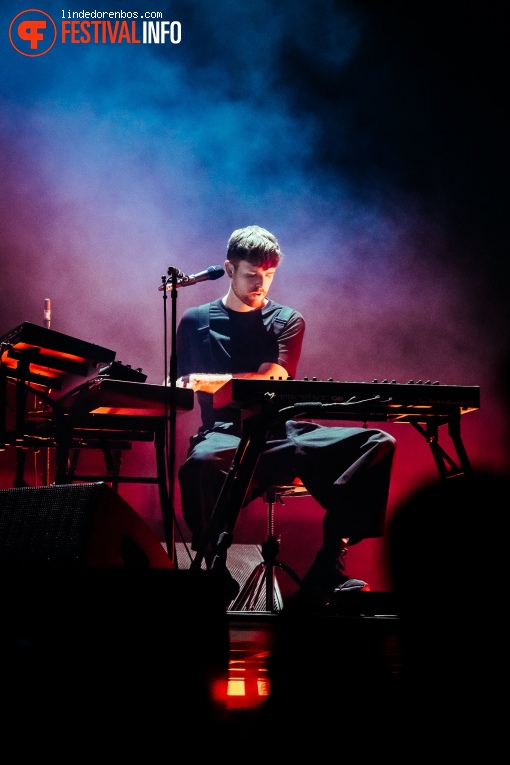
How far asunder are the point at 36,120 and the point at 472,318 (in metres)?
3.05

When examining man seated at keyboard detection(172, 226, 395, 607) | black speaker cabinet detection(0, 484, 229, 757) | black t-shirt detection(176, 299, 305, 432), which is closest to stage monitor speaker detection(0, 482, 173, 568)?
black speaker cabinet detection(0, 484, 229, 757)

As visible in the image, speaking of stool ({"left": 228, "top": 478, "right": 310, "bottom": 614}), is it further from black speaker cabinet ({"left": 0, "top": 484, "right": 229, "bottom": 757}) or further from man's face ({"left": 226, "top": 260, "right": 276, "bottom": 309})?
black speaker cabinet ({"left": 0, "top": 484, "right": 229, "bottom": 757})

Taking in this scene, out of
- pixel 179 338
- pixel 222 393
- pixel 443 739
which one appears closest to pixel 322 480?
pixel 222 393

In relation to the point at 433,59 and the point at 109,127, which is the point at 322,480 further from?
the point at 433,59

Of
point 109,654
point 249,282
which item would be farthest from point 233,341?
point 109,654

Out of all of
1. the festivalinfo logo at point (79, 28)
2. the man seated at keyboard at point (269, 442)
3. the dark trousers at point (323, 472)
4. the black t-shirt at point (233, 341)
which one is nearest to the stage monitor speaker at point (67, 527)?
the man seated at keyboard at point (269, 442)

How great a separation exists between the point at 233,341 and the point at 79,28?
2.40m

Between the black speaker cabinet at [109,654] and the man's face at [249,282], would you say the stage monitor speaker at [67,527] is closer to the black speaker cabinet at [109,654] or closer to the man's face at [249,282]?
the black speaker cabinet at [109,654]

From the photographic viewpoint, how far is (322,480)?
9.41 feet

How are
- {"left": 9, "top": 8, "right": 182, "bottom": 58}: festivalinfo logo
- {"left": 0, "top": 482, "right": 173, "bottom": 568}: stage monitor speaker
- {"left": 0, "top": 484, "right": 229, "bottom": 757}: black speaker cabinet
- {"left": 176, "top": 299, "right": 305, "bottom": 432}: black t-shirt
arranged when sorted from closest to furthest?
{"left": 0, "top": 484, "right": 229, "bottom": 757}: black speaker cabinet
{"left": 0, "top": 482, "right": 173, "bottom": 568}: stage monitor speaker
{"left": 176, "top": 299, "right": 305, "bottom": 432}: black t-shirt
{"left": 9, "top": 8, "right": 182, "bottom": 58}: festivalinfo logo

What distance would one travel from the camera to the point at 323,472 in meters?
2.86

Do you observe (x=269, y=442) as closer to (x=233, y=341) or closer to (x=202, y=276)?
(x=202, y=276)

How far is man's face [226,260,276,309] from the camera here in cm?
373

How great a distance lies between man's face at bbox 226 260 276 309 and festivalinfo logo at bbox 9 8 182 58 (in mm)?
1883
